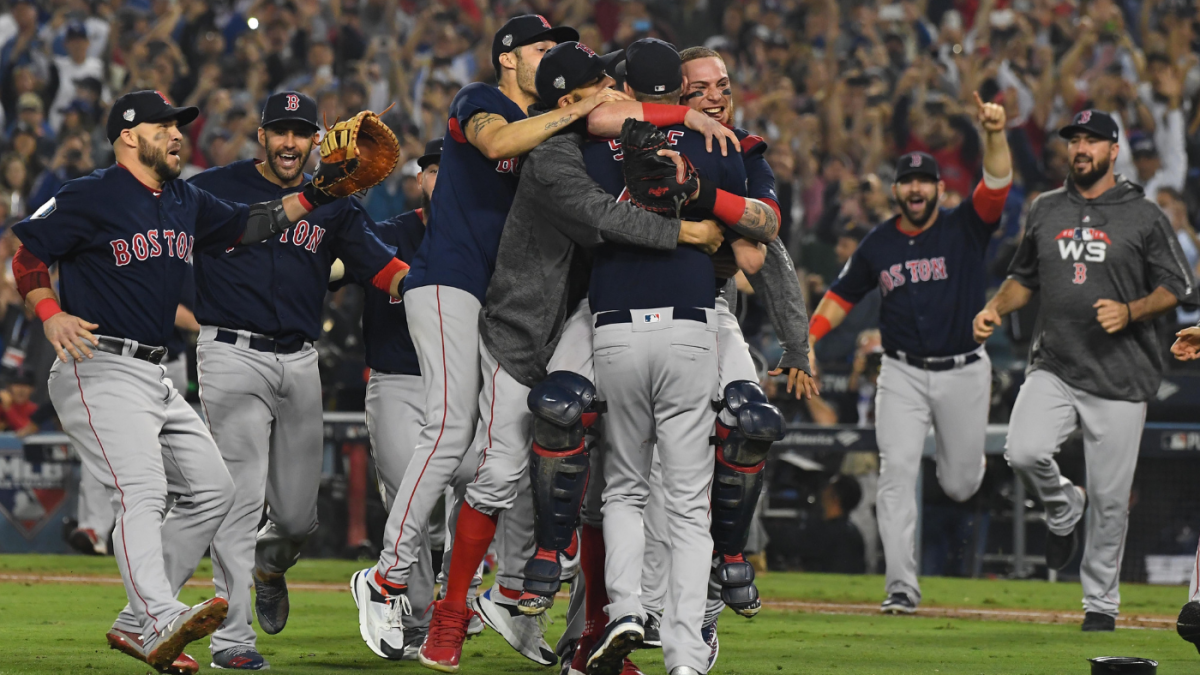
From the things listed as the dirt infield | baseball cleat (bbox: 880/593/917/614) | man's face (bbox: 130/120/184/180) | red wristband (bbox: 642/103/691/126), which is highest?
red wristband (bbox: 642/103/691/126)

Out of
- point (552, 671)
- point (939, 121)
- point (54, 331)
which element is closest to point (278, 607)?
point (552, 671)

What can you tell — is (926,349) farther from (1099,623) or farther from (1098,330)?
(1099,623)

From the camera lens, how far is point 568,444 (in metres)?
4.97

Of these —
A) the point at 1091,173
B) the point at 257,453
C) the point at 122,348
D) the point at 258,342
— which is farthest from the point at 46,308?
the point at 1091,173

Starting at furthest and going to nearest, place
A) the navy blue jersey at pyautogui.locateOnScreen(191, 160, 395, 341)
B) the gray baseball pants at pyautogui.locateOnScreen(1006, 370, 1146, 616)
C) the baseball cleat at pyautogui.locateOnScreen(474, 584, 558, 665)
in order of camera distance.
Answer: the gray baseball pants at pyautogui.locateOnScreen(1006, 370, 1146, 616) → the navy blue jersey at pyautogui.locateOnScreen(191, 160, 395, 341) → the baseball cleat at pyautogui.locateOnScreen(474, 584, 558, 665)

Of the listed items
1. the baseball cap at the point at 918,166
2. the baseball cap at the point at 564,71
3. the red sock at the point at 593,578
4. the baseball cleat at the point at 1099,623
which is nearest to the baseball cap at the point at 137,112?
the baseball cap at the point at 564,71

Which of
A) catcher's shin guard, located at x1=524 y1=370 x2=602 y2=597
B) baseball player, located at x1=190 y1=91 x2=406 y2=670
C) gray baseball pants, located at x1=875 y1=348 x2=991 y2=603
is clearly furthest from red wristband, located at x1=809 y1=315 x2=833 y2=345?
catcher's shin guard, located at x1=524 y1=370 x2=602 y2=597

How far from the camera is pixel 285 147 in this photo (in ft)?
20.4

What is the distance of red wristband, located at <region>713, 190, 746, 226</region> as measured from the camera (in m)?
4.93

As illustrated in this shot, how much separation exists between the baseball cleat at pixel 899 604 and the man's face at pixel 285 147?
167 inches

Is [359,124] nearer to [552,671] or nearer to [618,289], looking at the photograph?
[618,289]

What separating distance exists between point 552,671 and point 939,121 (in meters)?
8.94

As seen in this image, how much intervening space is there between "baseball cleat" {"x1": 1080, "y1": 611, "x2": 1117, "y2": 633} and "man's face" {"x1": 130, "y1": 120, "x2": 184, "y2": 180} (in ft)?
16.9

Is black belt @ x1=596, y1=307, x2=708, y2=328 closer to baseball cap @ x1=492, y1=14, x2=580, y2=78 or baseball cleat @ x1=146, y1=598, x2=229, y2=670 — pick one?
baseball cap @ x1=492, y1=14, x2=580, y2=78
